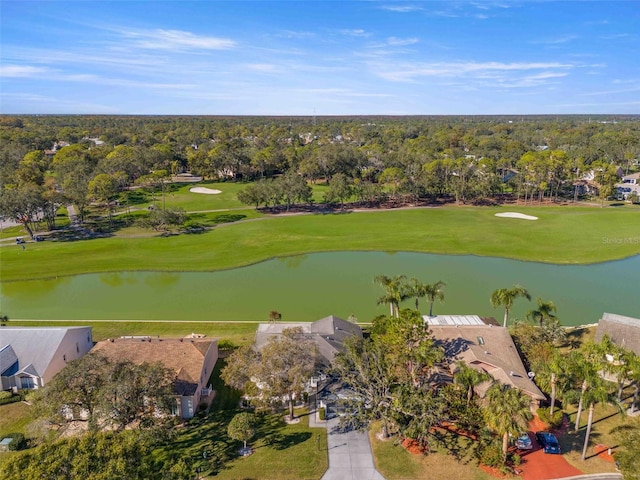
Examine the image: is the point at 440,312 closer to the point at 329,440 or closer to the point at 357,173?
the point at 329,440

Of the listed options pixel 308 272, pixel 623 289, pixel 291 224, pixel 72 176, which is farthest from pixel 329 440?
pixel 72 176

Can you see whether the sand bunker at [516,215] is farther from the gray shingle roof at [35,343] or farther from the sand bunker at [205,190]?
the gray shingle roof at [35,343]

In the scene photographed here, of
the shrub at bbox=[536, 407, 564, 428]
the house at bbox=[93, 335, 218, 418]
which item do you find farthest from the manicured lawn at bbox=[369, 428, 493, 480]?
the house at bbox=[93, 335, 218, 418]

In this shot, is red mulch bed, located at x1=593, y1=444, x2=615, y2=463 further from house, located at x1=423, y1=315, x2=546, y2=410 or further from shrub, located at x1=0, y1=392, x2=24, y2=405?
shrub, located at x1=0, y1=392, x2=24, y2=405

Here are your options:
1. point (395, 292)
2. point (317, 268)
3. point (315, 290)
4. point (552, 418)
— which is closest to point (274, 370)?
point (395, 292)

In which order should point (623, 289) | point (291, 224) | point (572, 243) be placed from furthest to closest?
point (291, 224)
point (572, 243)
point (623, 289)
